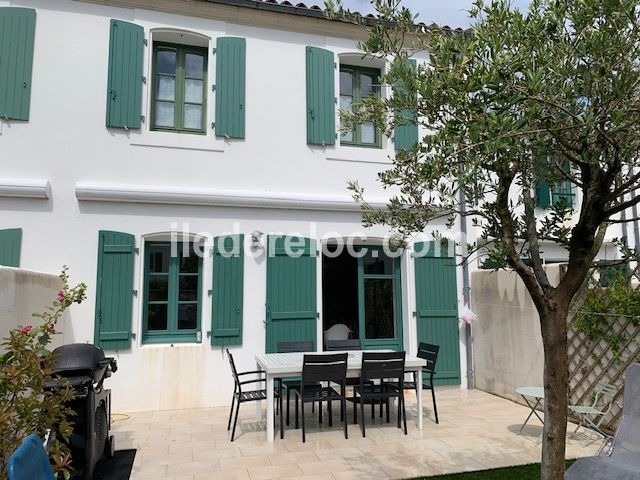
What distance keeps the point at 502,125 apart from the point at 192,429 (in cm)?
478

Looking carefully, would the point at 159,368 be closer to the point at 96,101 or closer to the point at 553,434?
the point at 96,101

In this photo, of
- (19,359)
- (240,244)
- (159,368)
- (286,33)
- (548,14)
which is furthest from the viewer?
(286,33)

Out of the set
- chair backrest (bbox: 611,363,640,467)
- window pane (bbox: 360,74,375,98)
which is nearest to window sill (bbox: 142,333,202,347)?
window pane (bbox: 360,74,375,98)

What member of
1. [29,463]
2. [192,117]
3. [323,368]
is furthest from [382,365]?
[192,117]

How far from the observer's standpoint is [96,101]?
6.57 metres

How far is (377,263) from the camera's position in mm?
7762

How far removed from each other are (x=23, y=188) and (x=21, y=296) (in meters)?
2.10

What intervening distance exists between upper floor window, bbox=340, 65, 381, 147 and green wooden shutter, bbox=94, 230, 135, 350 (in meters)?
3.68

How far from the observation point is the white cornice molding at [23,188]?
6035 millimetres

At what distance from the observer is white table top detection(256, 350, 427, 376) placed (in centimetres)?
494

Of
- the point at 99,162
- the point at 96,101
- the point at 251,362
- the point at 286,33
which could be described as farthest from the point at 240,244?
the point at 286,33

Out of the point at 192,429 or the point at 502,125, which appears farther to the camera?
the point at 192,429

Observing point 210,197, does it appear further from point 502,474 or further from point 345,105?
point 502,474

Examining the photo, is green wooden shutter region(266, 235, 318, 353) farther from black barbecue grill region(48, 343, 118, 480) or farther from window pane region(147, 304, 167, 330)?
black barbecue grill region(48, 343, 118, 480)
